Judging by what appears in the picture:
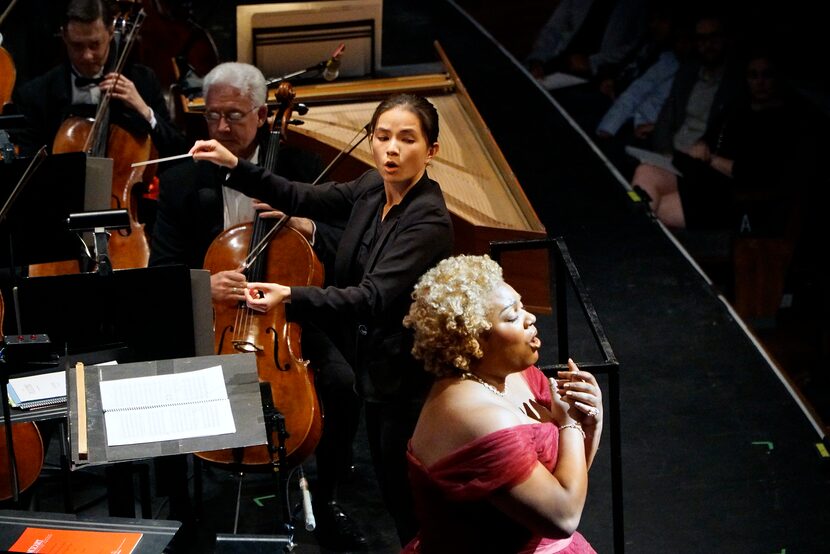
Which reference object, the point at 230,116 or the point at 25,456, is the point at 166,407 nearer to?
the point at 25,456

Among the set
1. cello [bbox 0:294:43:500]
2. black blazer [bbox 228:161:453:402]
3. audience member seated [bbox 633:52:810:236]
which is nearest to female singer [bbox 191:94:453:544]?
black blazer [bbox 228:161:453:402]

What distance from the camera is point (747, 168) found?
16.3 ft

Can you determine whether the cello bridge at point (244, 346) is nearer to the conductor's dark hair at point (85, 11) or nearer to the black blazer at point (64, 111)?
the black blazer at point (64, 111)

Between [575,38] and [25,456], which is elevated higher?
[575,38]

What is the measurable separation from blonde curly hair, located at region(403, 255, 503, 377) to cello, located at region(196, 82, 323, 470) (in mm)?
851

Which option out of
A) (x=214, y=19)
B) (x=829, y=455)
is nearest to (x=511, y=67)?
(x=214, y=19)

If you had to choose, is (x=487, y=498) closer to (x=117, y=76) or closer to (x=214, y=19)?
(x=117, y=76)

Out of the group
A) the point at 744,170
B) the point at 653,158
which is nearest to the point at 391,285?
the point at 744,170

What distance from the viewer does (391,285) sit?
9.50ft

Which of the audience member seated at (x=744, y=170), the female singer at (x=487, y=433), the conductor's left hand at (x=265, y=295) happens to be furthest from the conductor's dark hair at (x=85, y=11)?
the audience member seated at (x=744, y=170)

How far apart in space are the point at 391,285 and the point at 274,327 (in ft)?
1.76

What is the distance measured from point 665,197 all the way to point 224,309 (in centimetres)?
249

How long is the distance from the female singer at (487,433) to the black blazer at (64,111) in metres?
2.09

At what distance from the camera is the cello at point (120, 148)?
395cm
